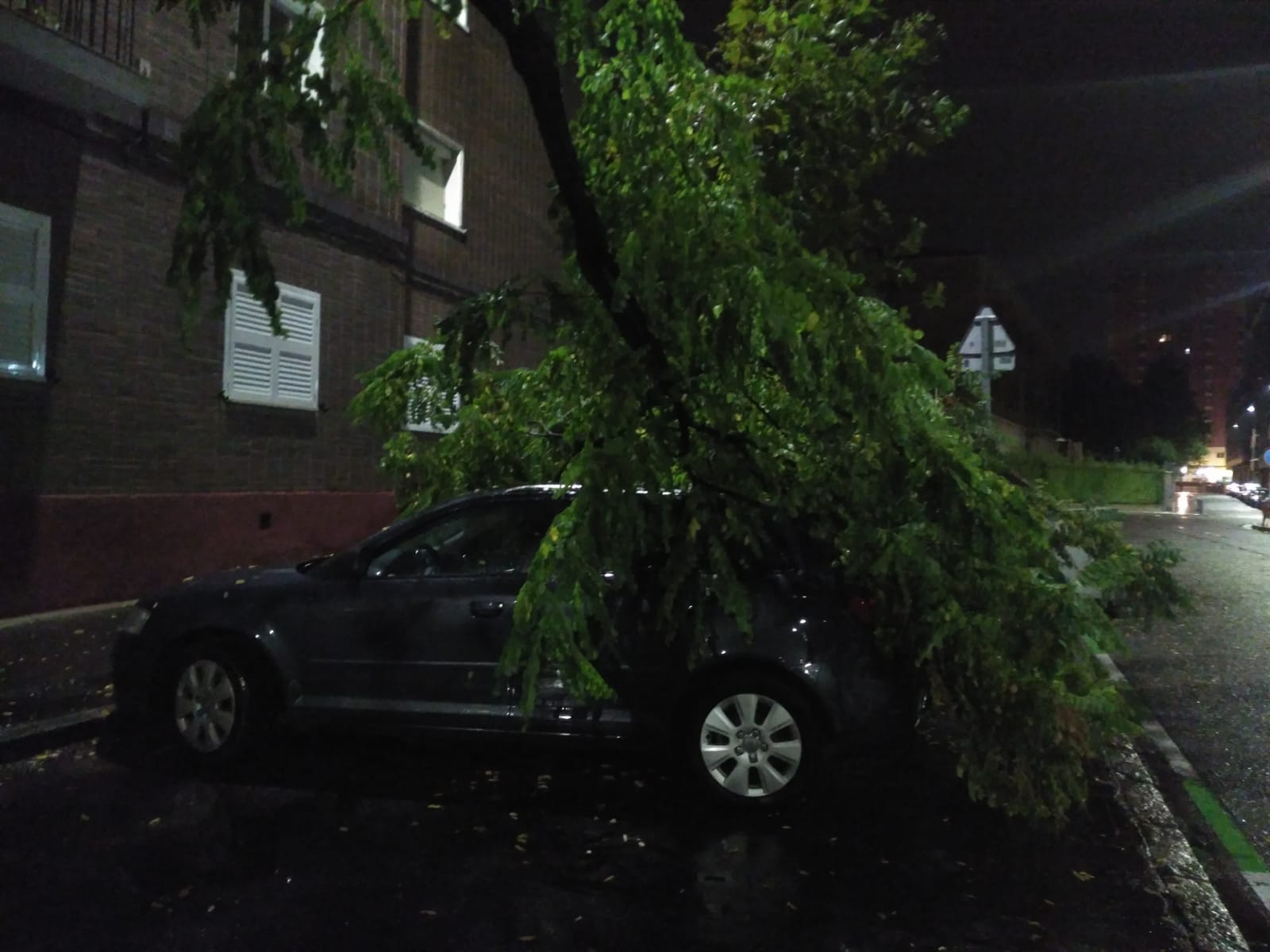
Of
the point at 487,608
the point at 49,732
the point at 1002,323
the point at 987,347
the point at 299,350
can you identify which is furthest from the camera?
the point at 1002,323

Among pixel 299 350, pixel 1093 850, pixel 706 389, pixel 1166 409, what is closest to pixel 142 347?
pixel 299 350

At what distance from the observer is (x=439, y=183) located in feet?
52.4

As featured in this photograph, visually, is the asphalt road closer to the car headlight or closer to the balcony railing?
the car headlight

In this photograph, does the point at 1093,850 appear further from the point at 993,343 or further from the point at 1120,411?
the point at 1120,411

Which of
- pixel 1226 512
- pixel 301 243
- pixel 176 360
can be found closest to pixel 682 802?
pixel 176 360

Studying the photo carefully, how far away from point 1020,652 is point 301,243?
995 centimetres

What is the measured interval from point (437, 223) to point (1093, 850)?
12.7 metres

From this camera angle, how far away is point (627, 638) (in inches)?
213

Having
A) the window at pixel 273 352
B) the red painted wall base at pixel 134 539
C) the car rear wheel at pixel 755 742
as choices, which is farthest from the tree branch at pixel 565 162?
the window at pixel 273 352

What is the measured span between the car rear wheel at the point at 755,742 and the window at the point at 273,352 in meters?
7.47

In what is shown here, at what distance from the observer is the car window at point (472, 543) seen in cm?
571

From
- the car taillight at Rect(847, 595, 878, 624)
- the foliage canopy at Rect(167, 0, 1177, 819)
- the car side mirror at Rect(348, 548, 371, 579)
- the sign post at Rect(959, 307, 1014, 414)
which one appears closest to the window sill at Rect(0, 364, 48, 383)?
the car side mirror at Rect(348, 548, 371, 579)

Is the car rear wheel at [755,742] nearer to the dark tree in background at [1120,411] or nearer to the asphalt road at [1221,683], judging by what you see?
the asphalt road at [1221,683]

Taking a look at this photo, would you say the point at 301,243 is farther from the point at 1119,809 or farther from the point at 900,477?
the point at 1119,809
